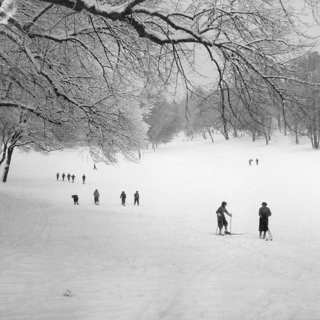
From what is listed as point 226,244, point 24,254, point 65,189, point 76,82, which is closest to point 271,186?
point 65,189

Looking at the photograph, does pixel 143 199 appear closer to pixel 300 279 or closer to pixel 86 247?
pixel 86 247

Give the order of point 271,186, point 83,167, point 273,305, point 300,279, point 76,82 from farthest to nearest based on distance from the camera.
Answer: point 83,167
point 271,186
point 76,82
point 300,279
point 273,305

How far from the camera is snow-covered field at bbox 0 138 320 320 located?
5.96m

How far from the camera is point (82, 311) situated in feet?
18.7

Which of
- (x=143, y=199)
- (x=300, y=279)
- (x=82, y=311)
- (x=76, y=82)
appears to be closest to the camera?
(x=82, y=311)

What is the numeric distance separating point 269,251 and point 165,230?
508cm

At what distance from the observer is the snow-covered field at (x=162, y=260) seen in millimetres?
5965

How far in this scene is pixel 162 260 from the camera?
9.45 m

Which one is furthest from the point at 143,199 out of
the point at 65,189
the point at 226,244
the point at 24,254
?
the point at 24,254

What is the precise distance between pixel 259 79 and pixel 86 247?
6.26 meters

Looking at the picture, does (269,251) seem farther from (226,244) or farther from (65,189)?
(65,189)

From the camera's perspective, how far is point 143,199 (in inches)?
1118

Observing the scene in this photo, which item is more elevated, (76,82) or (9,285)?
(76,82)

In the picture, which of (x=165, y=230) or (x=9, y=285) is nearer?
(x=9, y=285)
